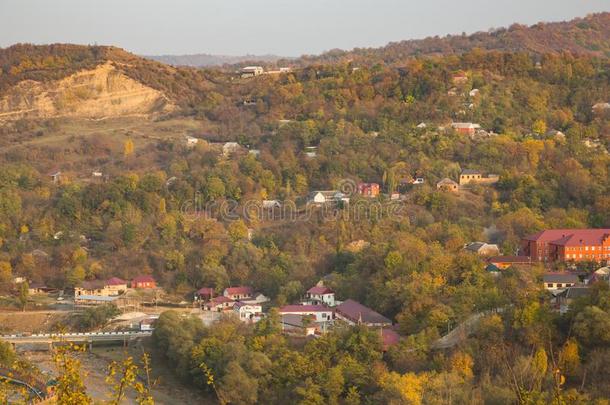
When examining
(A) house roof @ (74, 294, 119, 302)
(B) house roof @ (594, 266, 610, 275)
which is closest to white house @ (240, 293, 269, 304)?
(A) house roof @ (74, 294, 119, 302)

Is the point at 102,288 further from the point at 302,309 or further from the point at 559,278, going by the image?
the point at 559,278

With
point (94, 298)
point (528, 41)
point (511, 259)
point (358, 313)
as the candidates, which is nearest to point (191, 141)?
point (94, 298)

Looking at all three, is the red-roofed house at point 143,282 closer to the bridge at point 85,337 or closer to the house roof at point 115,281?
the house roof at point 115,281

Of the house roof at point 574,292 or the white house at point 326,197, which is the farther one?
the white house at point 326,197

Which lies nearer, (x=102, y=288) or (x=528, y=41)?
(x=102, y=288)

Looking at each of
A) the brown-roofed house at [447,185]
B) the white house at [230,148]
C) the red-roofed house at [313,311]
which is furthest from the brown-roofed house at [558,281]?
the white house at [230,148]

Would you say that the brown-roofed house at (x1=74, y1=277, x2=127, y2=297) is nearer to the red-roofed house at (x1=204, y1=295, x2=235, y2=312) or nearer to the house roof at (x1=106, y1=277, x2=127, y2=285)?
the house roof at (x1=106, y1=277, x2=127, y2=285)

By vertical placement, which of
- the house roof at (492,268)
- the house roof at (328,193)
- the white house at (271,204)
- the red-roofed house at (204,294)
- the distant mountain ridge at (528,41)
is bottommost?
the red-roofed house at (204,294)

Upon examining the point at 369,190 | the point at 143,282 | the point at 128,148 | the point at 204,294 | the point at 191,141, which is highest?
the point at 191,141
